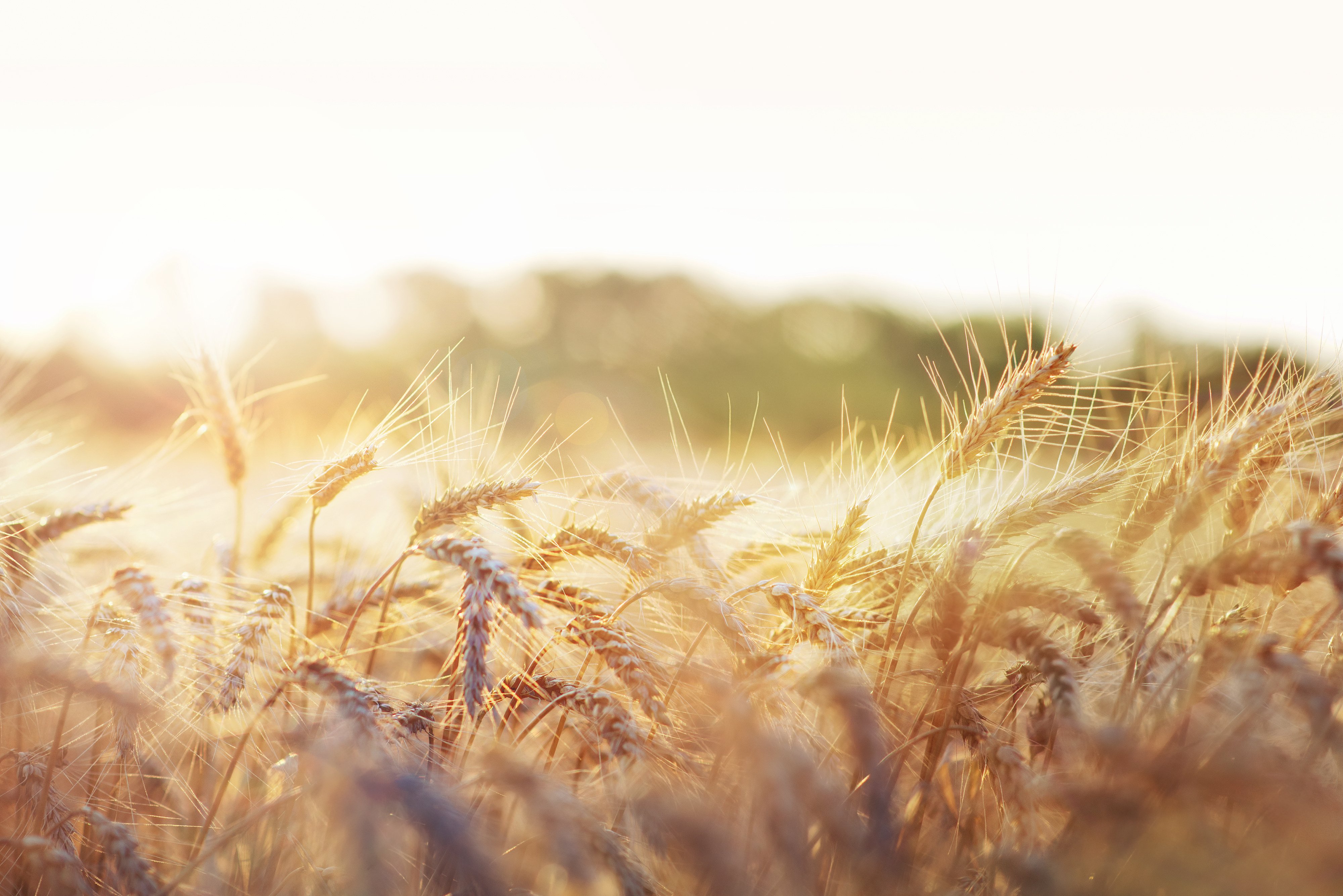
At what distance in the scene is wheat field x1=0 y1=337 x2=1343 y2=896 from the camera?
1.17 metres

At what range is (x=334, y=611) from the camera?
2.16 metres

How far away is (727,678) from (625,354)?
17.6m

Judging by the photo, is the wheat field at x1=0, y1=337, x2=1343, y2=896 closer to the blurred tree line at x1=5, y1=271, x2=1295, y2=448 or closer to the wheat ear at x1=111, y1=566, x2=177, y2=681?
the wheat ear at x1=111, y1=566, x2=177, y2=681

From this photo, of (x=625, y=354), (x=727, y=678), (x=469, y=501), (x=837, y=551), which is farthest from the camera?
(x=625, y=354)

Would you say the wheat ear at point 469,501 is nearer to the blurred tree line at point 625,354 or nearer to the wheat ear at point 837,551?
the wheat ear at point 837,551

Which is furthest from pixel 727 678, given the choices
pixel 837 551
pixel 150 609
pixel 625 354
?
pixel 625 354

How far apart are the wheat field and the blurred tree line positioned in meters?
10.2

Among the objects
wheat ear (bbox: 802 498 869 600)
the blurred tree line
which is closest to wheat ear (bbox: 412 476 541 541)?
wheat ear (bbox: 802 498 869 600)

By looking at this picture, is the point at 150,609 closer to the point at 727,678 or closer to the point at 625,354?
Answer: the point at 727,678

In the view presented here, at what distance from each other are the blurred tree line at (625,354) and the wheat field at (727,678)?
33.4ft

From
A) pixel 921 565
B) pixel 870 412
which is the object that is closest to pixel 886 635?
pixel 921 565

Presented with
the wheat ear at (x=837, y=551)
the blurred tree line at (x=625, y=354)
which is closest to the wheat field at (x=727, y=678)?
the wheat ear at (x=837, y=551)

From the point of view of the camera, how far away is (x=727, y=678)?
1.50 meters

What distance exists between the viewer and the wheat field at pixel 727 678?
1169 millimetres
